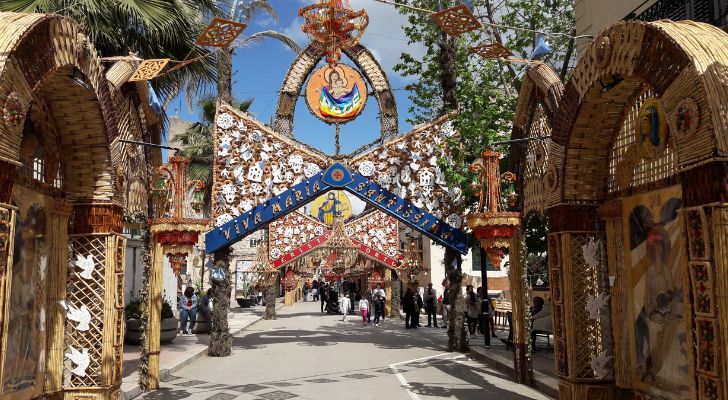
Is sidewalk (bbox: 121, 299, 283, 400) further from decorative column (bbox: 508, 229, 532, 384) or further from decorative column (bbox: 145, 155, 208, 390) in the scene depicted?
decorative column (bbox: 508, 229, 532, 384)

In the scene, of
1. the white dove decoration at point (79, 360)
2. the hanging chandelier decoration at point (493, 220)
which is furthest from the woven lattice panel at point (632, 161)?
the white dove decoration at point (79, 360)

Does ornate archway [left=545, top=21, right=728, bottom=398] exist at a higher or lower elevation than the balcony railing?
lower

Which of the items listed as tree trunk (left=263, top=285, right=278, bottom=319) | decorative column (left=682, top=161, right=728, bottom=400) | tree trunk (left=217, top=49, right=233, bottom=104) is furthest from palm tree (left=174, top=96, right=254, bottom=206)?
decorative column (left=682, top=161, right=728, bottom=400)

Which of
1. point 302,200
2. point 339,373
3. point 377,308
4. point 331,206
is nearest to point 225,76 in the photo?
point 302,200

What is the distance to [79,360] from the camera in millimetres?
7445

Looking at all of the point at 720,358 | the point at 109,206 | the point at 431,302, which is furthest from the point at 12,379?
the point at 431,302

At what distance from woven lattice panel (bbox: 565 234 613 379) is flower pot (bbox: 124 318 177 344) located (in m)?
10.6

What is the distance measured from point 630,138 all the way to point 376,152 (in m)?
8.22

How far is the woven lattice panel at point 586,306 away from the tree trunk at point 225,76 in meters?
10.7

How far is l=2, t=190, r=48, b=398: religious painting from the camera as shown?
21.1 ft

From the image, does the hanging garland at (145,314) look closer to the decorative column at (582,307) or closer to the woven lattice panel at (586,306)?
the decorative column at (582,307)

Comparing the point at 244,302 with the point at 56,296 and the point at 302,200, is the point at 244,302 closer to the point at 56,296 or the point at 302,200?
the point at 302,200

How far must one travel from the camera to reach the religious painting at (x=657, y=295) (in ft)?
20.7

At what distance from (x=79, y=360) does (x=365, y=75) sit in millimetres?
10701
